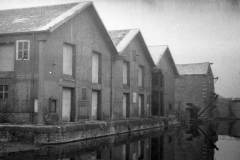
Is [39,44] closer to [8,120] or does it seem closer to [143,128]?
[8,120]

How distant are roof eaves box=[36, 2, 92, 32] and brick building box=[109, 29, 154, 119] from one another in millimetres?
5710

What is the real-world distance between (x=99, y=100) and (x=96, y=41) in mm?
3888

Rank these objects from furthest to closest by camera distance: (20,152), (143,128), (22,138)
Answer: (143,128) → (22,138) → (20,152)

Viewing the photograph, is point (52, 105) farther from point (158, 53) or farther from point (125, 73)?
point (158, 53)

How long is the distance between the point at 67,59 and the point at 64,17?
251cm

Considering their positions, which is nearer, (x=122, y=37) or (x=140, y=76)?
(x=122, y=37)

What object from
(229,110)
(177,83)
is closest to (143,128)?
(177,83)

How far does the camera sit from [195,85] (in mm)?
48531

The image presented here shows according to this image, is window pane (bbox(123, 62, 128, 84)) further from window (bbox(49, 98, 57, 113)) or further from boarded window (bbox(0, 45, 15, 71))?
boarded window (bbox(0, 45, 15, 71))

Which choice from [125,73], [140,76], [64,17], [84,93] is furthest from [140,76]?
Answer: [64,17]

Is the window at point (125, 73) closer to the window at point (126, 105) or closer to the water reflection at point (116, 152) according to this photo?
the window at point (126, 105)

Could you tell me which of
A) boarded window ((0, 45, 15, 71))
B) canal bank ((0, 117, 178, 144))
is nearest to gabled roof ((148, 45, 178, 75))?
canal bank ((0, 117, 178, 144))

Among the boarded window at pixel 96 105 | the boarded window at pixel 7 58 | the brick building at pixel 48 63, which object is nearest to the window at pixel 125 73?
the boarded window at pixel 96 105

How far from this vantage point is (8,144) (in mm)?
15141
